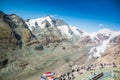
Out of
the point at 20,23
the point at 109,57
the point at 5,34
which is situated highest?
the point at 20,23

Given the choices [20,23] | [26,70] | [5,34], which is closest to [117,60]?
[26,70]

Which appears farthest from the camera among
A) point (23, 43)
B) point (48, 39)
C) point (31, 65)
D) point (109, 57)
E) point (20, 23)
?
point (48, 39)

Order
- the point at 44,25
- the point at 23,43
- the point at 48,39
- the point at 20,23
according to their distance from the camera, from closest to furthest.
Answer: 1. the point at 23,43
2. the point at 20,23
3. the point at 48,39
4. the point at 44,25

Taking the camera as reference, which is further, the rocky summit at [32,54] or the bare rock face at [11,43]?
the bare rock face at [11,43]

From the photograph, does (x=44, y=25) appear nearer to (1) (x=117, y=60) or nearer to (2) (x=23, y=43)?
(2) (x=23, y=43)

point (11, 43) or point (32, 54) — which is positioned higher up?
point (11, 43)

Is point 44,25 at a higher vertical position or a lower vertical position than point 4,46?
higher

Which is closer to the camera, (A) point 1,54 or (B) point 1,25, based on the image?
(A) point 1,54

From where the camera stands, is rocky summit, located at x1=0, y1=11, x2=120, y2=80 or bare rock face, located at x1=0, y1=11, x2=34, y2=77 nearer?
rocky summit, located at x1=0, y1=11, x2=120, y2=80

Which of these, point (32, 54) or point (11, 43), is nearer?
point (11, 43)

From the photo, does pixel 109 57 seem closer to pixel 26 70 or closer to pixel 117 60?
pixel 117 60
